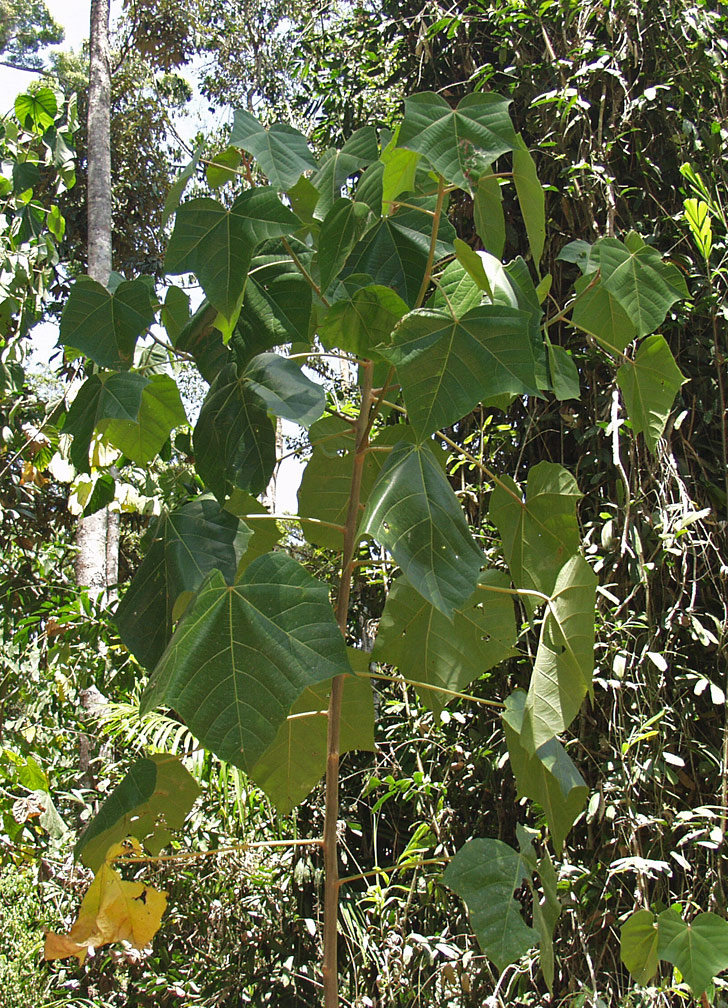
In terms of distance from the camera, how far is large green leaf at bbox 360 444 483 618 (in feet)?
2.15

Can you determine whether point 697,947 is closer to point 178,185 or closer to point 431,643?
point 431,643

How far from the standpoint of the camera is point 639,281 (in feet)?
2.96

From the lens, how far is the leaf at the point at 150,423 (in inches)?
38.5

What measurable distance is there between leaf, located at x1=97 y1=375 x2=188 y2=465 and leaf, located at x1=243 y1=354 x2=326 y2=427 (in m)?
0.17

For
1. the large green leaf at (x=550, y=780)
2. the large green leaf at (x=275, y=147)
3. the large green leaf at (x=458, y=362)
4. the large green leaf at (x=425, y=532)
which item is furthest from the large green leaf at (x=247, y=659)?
the large green leaf at (x=275, y=147)

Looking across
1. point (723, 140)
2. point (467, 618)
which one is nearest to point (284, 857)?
point (467, 618)

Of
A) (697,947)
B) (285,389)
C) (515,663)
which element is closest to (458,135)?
(285,389)

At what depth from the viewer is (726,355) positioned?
196cm

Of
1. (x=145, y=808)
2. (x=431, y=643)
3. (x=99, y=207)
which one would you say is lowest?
(x=145, y=808)

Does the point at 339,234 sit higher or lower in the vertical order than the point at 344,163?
lower

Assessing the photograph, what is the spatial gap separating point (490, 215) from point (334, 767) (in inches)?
24.0

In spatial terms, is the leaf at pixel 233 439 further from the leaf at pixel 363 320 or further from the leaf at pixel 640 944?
the leaf at pixel 640 944

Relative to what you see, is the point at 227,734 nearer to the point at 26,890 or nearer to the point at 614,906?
the point at 614,906

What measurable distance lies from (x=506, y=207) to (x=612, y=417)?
2.62ft
